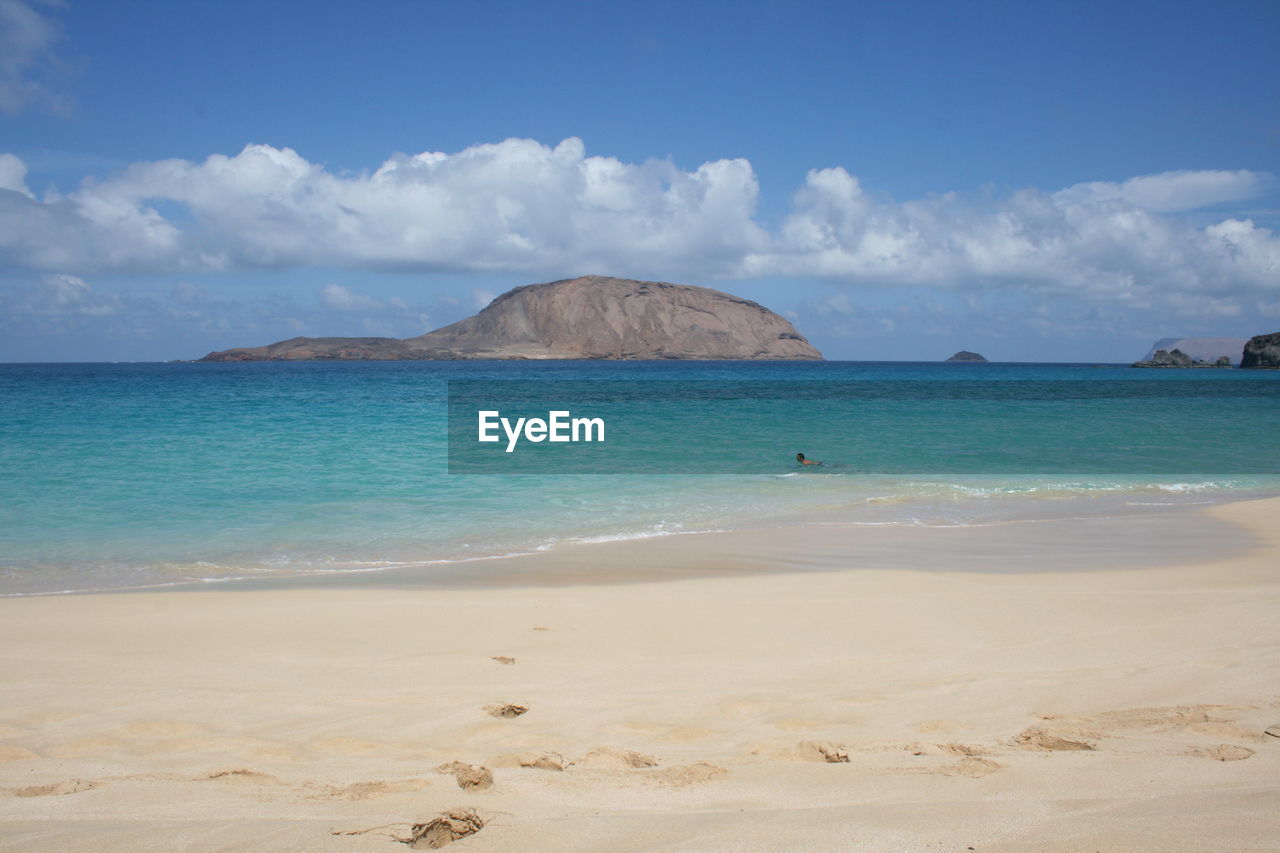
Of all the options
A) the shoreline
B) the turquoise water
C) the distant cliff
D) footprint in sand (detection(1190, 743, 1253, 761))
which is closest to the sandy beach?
footprint in sand (detection(1190, 743, 1253, 761))

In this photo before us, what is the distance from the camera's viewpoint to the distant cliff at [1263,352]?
117125 mm

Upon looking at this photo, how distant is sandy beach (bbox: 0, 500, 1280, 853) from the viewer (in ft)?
10.8

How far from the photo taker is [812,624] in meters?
7.01

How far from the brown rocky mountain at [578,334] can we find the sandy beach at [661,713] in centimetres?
16708

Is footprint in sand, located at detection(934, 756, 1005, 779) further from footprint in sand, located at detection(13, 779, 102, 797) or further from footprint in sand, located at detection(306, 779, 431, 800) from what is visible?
footprint in sand, located at detection(13, 779, 102, 797)

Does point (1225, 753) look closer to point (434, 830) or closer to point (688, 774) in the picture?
point (688, 774)

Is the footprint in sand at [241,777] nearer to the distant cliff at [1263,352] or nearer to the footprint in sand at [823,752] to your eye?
the footprint in sand at [823,752]

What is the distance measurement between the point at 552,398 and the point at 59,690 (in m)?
42.8

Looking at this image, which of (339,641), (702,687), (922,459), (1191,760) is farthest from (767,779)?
(922,459)

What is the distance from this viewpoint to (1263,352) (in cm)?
12044

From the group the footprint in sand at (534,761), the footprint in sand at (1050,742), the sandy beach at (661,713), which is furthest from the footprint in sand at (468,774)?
the footprint in sand at (1050,742)

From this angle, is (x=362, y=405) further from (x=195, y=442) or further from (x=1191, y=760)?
(x=1191, y=760)

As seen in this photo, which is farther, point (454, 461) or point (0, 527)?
point (454, 461)

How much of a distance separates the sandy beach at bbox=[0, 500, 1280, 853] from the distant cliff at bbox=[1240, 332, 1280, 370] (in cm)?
14017
